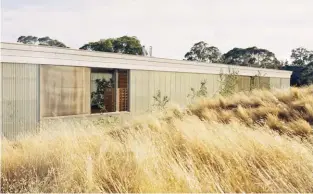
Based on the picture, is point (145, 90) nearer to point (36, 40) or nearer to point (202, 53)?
point (202, 53)

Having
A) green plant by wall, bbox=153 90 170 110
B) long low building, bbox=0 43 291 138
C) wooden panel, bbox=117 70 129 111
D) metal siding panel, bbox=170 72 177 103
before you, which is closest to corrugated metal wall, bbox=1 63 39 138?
long low building, bbox=0 43 291 138

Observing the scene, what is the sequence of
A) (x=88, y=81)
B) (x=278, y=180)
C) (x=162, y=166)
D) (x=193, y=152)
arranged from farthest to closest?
(x=88, y=81) < (x=193, y=152) < (x=162, y=166) < (x=278, y=180)

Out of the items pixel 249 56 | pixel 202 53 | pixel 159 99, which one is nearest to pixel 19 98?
pixel 159 99

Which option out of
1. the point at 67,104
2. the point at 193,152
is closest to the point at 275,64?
the point at 67,104

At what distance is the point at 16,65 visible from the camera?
35.9ft

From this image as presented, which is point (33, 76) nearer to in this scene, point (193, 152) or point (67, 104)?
point (67, 104)

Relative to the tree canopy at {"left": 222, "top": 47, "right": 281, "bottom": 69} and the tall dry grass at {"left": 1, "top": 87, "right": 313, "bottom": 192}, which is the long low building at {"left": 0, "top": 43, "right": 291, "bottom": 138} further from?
the tree canopy at {"left": 222, "top": 47, "right": 281, "bottom": 69}

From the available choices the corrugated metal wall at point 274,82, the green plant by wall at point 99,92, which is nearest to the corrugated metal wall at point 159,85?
the green plant by wall at point 99,92

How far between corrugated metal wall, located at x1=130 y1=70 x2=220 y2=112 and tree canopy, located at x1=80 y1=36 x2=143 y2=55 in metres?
23.4

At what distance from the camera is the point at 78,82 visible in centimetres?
1335

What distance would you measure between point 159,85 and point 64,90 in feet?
17.3

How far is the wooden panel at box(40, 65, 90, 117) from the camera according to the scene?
1202 cm

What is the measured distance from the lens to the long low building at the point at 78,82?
10.9 m

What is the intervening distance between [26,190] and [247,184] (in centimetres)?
238
